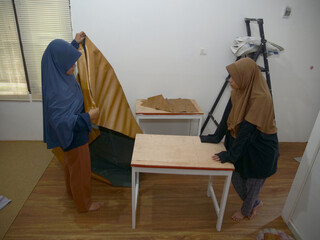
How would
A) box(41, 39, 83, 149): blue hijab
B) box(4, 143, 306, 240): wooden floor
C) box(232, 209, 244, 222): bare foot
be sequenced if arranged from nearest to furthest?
box(41, 39, 83, 149): blue hijab
box(4, 143, 306, 240): wooden floor
box(232, 209, 244, 222): bare foot

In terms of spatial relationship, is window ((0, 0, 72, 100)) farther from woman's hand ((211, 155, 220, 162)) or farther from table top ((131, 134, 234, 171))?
woman's hand ((211, 155, 220, 162))

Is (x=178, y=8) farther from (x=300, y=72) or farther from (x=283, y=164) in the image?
(x=283, y=164)

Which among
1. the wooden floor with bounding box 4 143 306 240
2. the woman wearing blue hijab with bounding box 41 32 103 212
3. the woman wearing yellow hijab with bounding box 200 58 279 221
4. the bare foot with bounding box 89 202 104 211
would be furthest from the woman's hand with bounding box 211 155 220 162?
the bare foot with bounding box 89 202 104 211

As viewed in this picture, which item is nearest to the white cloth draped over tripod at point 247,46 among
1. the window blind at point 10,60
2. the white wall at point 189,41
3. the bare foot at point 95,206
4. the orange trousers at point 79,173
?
the white wall at point 189,41

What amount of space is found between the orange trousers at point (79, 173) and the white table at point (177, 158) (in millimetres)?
429

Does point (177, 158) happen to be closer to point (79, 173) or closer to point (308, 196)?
point (79, 173)

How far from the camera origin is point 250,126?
148 centimetres

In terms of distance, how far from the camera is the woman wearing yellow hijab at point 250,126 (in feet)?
4.71

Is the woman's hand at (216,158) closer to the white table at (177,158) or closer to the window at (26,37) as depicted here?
the white table at (177,158)

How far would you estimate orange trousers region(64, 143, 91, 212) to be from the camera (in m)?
1.64

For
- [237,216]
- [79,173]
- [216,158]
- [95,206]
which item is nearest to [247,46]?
[216,158]

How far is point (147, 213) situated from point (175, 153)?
71 cm

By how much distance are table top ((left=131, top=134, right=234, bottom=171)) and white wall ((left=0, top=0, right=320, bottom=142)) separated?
1.16 m

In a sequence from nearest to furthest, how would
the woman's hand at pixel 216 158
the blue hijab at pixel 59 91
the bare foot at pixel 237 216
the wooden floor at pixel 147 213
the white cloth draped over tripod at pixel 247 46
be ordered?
the blue hijab at pixel 59 91
the woman's hand at pixel 216 158
the wooden floor at pixel 147 213
the bare foot at pixel 237 216
the white cloth draped over tripod at pixel 247 46
